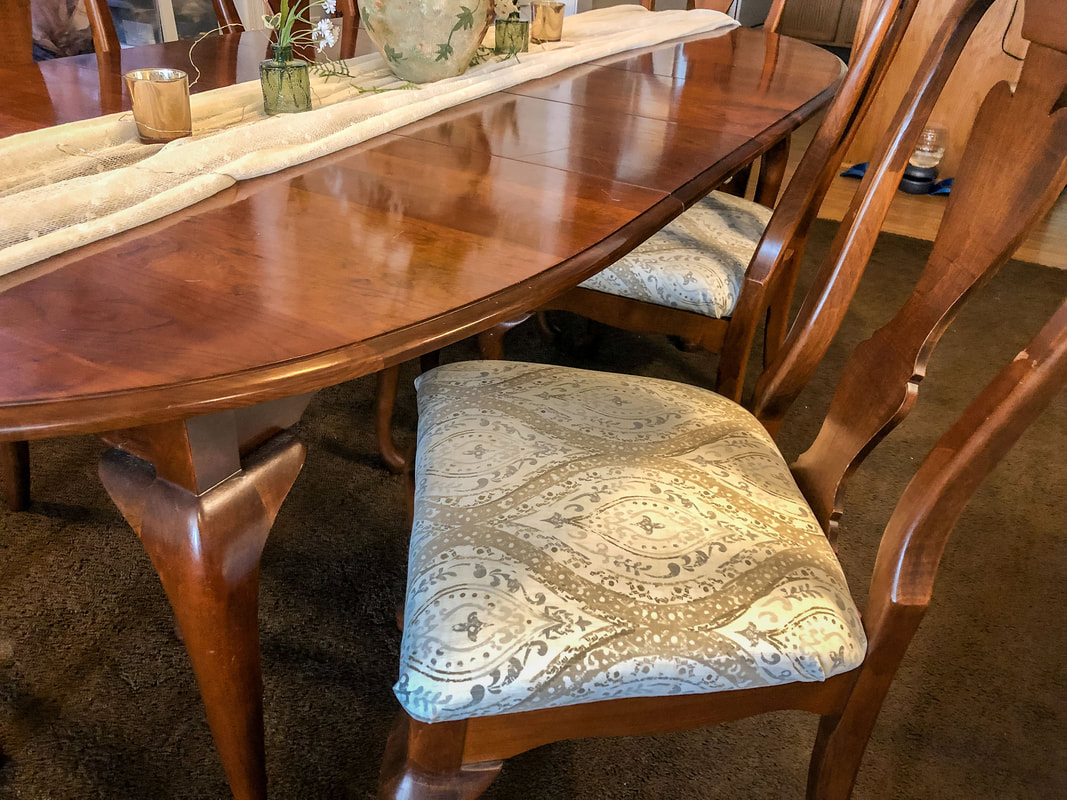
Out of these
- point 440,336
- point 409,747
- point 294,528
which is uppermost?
point 440,336

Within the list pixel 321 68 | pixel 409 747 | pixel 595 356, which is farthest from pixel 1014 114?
pixel 595 356

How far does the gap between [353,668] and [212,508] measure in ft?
1.98

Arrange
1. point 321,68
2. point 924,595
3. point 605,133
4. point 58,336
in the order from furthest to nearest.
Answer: point 321,68, point 605,133, point 924,595, point 58,336

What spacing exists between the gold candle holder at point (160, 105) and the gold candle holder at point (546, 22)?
33.2 inches

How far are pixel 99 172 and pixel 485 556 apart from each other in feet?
1.79

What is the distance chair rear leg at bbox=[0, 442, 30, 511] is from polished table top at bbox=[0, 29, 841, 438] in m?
0.58

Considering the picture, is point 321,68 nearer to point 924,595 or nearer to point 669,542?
point 669,542

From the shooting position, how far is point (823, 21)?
18.2 feet

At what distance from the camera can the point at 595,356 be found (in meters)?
1.98

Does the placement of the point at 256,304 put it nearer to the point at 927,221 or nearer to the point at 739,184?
the point at 739,184

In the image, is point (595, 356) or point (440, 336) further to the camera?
point (595, 356)

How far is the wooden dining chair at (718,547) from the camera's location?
2.04ft

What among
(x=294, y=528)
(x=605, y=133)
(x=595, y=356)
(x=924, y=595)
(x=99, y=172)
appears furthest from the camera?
(x=595, y=356)

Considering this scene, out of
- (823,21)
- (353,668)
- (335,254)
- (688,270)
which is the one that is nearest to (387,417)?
(353,668)
